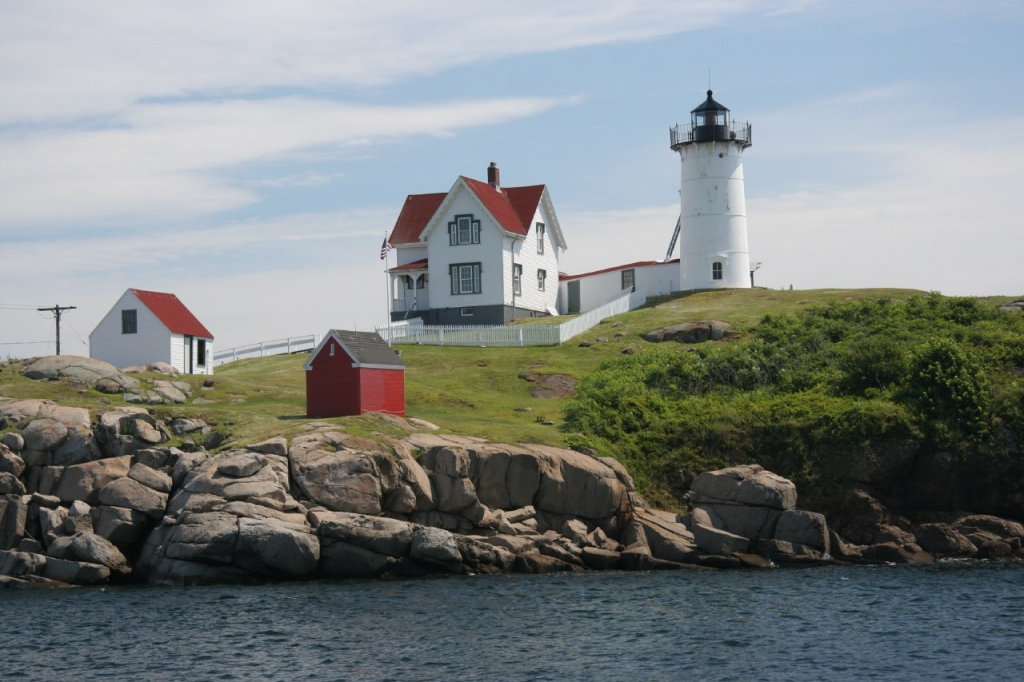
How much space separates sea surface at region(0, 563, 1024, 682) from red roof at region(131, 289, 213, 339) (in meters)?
21.5

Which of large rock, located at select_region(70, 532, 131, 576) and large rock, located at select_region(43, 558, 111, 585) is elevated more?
large rock, located at select_region(70, 532, 131, 576)

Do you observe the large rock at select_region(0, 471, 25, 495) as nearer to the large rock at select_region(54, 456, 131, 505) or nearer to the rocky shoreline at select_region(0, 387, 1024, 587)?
the rocky shoreline at select_region(0, 387, 1024, 587)

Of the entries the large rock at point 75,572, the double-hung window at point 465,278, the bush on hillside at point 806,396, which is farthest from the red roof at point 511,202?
the large rock at point 75,572

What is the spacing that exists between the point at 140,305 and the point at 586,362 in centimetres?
1924

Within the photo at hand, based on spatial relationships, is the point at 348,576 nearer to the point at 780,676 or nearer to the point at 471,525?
the point at 471,525

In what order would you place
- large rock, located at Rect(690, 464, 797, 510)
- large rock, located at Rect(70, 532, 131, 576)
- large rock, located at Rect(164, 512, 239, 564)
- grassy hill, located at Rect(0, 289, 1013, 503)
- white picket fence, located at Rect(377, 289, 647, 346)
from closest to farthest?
large rock, located at Rect(164, 512, 239, 564)
large rock, located at Rect(70, 532, 131, 576)
large rock, located at Rect(690, 464, 797, 510)
grassy hill, located at Rect(0, 289, 1013, 503)
white picket fence, located at Rect(377, 289, 647, 346)

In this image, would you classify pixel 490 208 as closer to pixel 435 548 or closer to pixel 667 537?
pixel 667 537

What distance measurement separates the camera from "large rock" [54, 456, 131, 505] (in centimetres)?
3741

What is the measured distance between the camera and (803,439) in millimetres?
44594

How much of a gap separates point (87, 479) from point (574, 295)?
1627 inches

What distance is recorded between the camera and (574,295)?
7506cm

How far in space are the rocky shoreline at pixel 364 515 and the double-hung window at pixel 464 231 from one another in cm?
2577

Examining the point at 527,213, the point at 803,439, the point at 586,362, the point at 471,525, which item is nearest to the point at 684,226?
the point at 527,213

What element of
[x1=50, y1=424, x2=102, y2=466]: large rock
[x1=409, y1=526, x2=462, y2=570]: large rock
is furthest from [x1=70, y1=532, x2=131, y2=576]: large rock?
[x1=409, y1=526, x2=462, y2=570]: large rock
